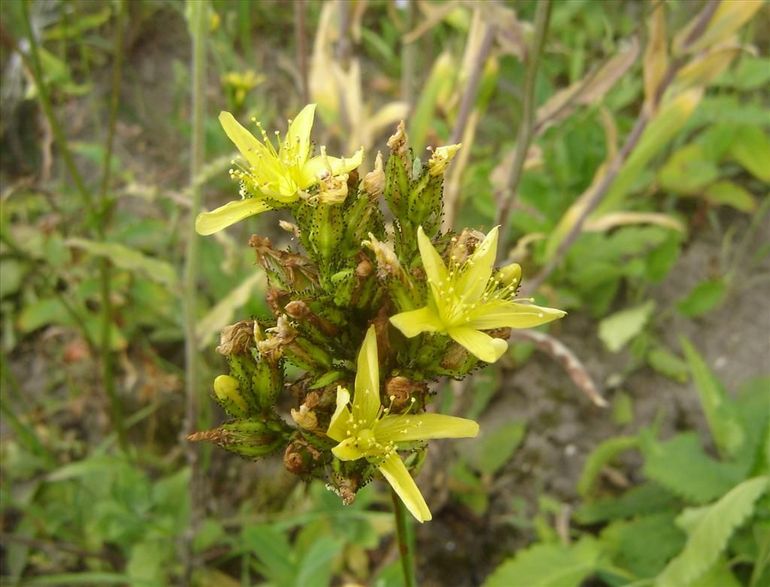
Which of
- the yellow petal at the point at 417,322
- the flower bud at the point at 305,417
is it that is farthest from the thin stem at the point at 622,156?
the flower bud at the point at 305,417

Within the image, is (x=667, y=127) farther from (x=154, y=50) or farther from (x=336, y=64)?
(x=154, y=50)

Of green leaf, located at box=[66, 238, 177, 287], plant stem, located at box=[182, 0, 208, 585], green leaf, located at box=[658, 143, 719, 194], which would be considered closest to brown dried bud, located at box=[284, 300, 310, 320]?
plant stem, located at box=[182, 0, 208, 585]

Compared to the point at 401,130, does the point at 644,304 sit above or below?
below

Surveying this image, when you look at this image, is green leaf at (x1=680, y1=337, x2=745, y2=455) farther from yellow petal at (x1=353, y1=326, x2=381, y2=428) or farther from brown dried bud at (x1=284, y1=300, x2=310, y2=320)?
brown dried bud at (x1=284, y1=300, x2=310, y2=320)

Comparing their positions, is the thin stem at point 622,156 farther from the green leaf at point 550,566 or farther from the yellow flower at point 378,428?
the yellow flower at point 378,428

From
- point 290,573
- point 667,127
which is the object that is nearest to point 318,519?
point 290,573

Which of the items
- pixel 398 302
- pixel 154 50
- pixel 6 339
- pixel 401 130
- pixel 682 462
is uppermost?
pixel 401 130

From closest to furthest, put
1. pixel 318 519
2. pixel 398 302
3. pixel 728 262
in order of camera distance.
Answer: pixel 398 302, pixel 318 519, pixel 728 262
